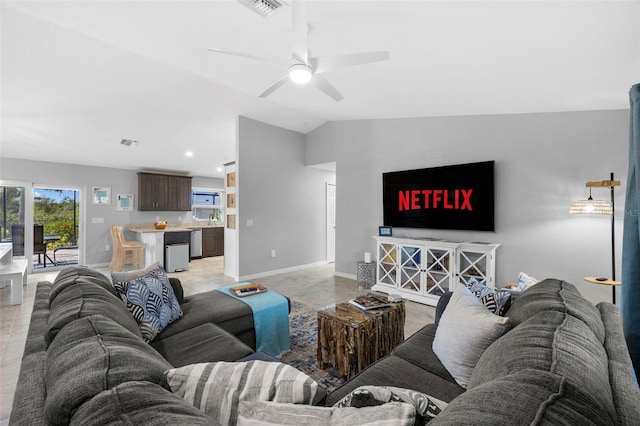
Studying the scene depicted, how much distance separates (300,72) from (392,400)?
2012 mm

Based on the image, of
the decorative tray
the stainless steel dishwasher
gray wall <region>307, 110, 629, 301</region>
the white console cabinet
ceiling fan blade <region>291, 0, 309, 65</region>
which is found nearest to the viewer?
ceiling fan blade <region>291, 0, 309, 65</region>

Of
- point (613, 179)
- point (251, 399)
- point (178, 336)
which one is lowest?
point (178, 336)

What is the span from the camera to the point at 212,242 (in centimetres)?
770

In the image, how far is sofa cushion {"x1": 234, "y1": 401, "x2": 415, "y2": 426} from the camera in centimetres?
69

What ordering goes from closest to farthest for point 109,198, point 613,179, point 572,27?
point 572,27, point 613,179, point 109,198

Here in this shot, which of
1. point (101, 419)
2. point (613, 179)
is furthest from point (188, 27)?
point (613, 179)

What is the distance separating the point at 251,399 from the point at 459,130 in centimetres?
426

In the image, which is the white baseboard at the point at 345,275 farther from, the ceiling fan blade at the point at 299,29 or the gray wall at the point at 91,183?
the gray wall at the point at 91,183

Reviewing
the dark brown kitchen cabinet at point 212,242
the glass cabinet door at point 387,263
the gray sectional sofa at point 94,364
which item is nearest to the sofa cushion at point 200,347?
the gray sectional sofa at point 94,364

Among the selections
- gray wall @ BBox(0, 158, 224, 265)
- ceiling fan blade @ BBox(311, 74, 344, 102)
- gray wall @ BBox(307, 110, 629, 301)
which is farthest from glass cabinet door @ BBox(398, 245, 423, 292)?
gray wall @ BBox(0, 158, 224, 265)

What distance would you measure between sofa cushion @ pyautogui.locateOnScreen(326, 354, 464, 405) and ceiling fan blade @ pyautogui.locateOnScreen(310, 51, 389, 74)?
1.97 metres

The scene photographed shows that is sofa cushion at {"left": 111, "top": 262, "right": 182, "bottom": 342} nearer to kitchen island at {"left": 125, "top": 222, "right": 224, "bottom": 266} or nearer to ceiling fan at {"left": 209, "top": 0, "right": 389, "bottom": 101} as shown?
ceiling fan at {"left": 209, "top": 0, "right": 389, "bottom": 101}

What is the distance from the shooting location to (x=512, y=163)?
3656 mm

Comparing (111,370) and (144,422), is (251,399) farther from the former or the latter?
(111,370)
